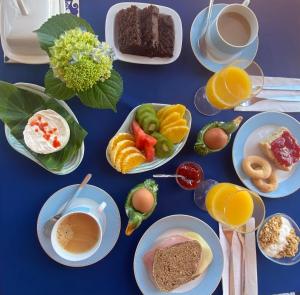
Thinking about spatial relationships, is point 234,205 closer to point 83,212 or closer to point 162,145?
point 162,145

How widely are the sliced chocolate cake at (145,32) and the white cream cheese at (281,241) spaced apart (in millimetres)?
576

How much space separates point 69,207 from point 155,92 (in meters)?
0.39

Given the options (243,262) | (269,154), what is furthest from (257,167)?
(243,262)

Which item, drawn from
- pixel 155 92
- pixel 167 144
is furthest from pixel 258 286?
pixel 155 92

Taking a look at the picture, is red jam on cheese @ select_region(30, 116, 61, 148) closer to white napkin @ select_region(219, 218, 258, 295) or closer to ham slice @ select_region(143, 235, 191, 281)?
ham slice @ select_region(143, 235, 191, 281)

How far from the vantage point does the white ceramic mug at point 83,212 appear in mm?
862

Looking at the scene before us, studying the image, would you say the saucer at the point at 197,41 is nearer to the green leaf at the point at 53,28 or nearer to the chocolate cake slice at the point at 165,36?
the chocolate cake slice at the point at 165,36

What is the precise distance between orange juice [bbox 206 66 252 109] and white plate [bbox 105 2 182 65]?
14 centimetres

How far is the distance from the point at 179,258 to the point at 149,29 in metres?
0.60

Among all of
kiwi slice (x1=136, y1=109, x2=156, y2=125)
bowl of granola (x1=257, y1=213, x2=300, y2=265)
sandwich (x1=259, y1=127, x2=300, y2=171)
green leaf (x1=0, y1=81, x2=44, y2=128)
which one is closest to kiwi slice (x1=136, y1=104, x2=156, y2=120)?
kiwi slice (x1=136, y1=109, x2=156, y2=125)

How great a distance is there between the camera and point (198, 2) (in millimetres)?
1070

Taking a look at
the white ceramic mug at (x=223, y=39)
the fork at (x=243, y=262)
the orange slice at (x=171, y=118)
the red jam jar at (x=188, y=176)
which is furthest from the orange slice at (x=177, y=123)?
the fork at (x=243, y=262)

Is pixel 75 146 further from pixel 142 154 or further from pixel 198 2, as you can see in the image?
pixel 198 2

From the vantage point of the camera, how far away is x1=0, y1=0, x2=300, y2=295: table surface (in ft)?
3.06
